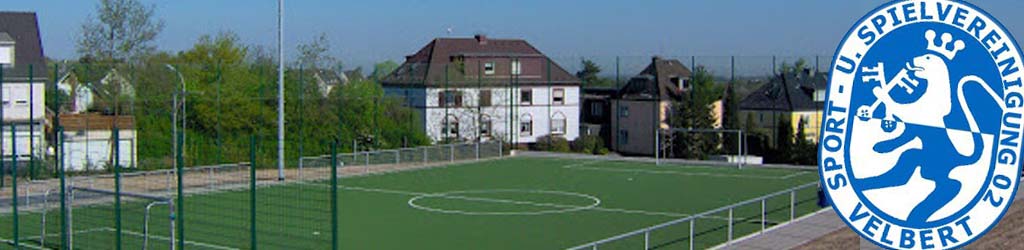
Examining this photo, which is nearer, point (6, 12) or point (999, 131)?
point (999, 131)

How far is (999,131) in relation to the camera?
2.53 m

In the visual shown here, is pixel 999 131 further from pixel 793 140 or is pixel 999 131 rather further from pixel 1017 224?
pixel 793 140

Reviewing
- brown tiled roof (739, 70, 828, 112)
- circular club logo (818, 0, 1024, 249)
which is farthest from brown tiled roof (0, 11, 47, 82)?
circular club logo (818, 0, 1024, 249)

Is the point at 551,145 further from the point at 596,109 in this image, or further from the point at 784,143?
the point at 596,109

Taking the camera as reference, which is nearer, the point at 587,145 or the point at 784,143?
the point at 784,143

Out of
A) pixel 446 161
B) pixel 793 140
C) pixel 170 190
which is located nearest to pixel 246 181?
pixel 170 190

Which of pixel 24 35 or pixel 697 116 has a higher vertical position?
pixel 24 35

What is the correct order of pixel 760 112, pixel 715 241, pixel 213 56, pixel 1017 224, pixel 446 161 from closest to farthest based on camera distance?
1. pixel 1017 224
2. pixel 715 241
3. pixel 446 161
4. pixel 760 112
5. pixel 213 56

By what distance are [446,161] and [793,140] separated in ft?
42.6

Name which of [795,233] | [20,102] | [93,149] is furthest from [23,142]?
[795,233]

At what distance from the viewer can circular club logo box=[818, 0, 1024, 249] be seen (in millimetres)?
2500

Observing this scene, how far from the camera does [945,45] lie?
8.29ft

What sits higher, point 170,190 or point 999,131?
point 999,131

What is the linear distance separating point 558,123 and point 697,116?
851cm
